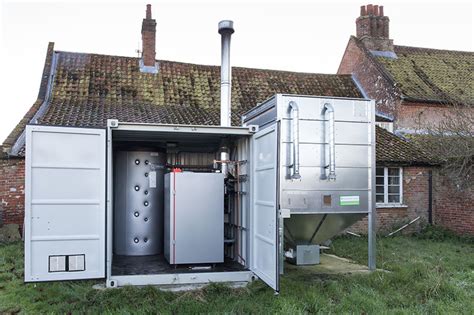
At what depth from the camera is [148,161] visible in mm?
9227

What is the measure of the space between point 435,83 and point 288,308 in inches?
603

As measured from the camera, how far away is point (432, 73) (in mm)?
19609

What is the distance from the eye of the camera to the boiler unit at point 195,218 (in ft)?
26.0

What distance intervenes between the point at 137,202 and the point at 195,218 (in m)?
1.67

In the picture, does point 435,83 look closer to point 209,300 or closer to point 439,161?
point 439,161

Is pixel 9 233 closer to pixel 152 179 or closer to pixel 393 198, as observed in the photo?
pixel 152 179

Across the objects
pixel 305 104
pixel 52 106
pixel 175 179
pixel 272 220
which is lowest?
pixel 272 220

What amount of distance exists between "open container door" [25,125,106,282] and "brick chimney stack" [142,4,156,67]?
41.9 feet

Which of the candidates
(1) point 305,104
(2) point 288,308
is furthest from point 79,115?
(2) point 288,308

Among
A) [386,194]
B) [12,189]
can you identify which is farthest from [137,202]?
[386,194]

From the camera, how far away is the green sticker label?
26.0 feet

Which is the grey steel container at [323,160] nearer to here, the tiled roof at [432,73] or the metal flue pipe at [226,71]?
the metal flue pipe at [226,71]

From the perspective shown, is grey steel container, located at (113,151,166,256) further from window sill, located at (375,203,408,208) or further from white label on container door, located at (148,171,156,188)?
window sill, located at (375,203,408,208)

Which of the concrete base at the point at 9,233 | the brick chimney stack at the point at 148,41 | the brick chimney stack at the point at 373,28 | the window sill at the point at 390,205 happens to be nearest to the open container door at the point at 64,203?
the concrete base at the point at 9,233
